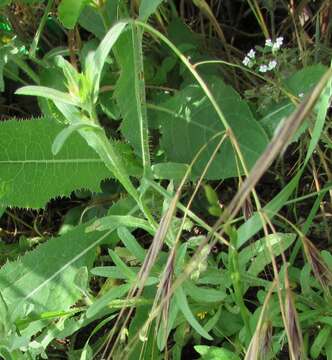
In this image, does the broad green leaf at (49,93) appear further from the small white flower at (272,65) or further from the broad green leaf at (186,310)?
the small white flower at (272,65)

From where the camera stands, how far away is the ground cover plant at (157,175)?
115cm

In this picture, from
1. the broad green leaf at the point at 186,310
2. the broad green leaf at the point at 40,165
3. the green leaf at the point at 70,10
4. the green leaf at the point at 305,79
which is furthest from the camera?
the broad green leaf at the point at 40,165

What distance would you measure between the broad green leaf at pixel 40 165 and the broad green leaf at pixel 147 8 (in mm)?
420

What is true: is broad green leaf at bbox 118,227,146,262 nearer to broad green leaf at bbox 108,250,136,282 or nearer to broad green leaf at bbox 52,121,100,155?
broad green leaf at bbox 108,250,136,282

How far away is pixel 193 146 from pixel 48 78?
44 centimetres

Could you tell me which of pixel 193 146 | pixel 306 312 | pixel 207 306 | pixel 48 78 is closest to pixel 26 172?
pixel 48 78

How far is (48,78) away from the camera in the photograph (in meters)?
1.68

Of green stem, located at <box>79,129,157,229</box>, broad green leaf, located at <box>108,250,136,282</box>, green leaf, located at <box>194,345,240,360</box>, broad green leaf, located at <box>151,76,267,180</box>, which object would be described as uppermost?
green stem, located at <box>79,129,157,229</box>

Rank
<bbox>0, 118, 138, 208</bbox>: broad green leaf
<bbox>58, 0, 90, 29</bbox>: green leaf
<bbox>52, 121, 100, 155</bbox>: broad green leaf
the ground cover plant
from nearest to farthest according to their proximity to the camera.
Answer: <bbox>52, 121, 100, 155</bbox>: broad green leaf → the ground cover plant → <bbox>58, 0, 90, 29</bbox>: green leaf → <bbox>0, 118, 138, 208</bbox>: broad green leaf

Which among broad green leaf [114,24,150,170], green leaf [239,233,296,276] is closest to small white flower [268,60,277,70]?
broad green leaf [114,24,150,170]

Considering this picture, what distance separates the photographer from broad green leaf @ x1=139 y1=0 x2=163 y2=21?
1162 mm

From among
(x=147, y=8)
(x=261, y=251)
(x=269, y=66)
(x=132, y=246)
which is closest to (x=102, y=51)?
(x=147, y=8)

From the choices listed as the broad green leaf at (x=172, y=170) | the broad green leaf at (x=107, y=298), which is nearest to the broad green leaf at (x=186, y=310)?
the broad green leaf at (x=107, y=298)

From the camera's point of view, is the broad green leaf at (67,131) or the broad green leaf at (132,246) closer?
the broad green leaf at (67,131)
